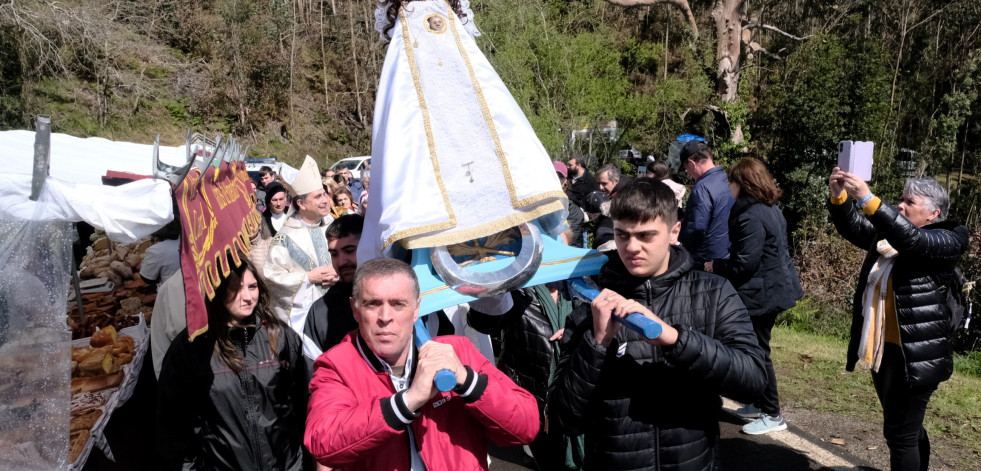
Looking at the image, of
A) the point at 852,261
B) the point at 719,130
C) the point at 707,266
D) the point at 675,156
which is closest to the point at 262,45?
the point at 719,130

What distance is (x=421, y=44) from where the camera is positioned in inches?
121

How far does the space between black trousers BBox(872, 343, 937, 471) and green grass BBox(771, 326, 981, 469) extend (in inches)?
52.6

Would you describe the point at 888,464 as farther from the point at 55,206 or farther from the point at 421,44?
the point at 55,206

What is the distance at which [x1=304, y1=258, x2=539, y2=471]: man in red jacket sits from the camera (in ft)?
6.77

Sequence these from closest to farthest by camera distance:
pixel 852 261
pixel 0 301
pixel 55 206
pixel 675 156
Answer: pixel 0 301
pixel 55 206
pixel 852 261
pixel 675 156

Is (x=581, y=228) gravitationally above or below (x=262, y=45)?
Answer: below

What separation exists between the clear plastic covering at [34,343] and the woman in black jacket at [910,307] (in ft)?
11.7

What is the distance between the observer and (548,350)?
4.00 m

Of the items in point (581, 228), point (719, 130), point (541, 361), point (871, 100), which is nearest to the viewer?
point (541, 361)

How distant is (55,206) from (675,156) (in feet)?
38.2

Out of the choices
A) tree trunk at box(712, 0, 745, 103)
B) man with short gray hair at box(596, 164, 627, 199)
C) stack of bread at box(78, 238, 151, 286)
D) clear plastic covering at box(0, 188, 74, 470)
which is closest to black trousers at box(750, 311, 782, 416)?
man with short gray hair at box(596, 164, 627, 199)

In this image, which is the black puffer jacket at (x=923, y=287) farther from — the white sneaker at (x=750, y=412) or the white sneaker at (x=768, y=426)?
the white sneaker at (x=750, y=412)

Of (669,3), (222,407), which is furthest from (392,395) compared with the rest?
(669,3)

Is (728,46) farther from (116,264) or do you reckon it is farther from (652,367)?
(652,367)
